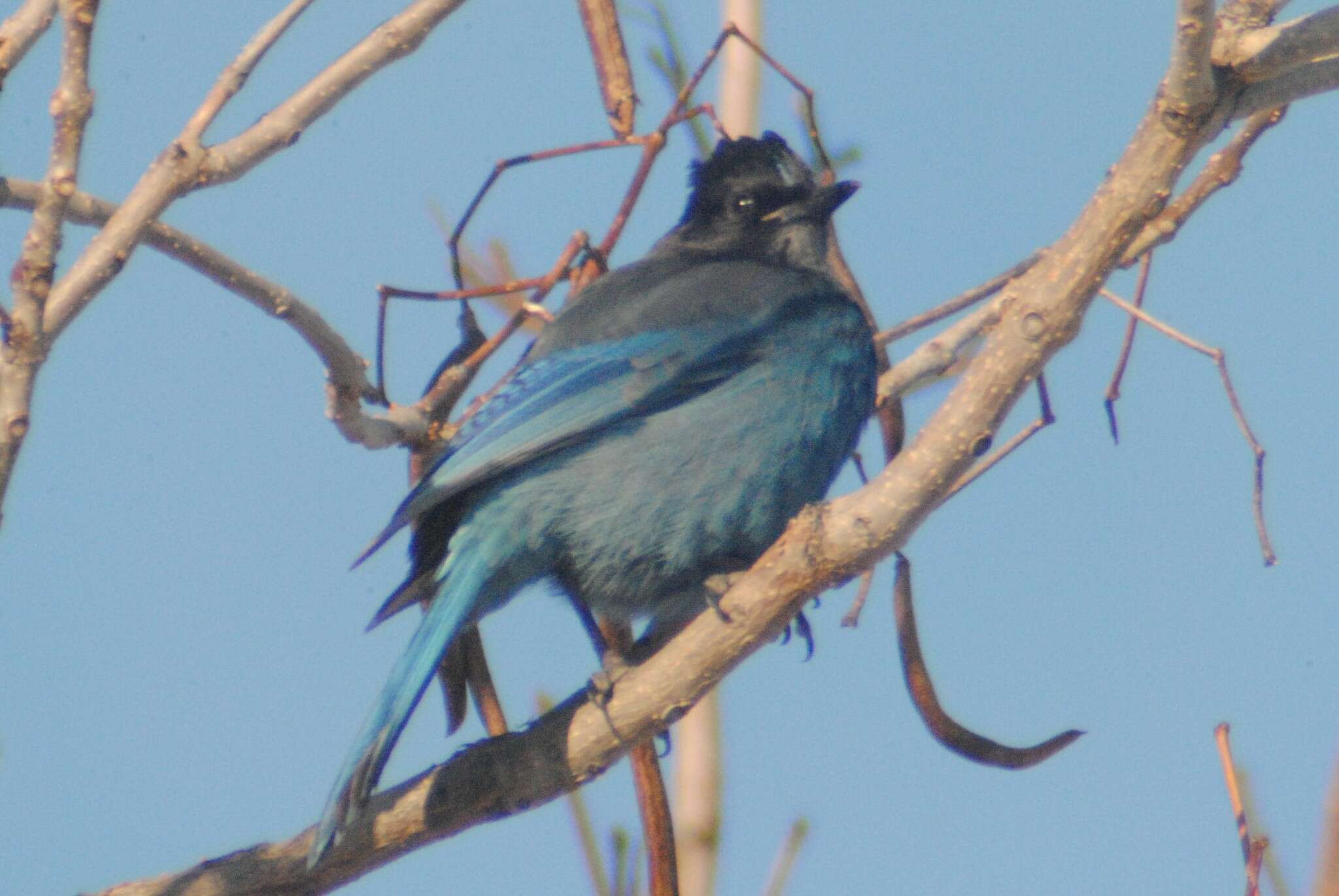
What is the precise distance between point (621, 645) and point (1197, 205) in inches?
71.4

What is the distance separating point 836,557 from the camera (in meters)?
2.94

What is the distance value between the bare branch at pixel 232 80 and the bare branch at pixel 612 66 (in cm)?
124

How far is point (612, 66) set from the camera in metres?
3.99

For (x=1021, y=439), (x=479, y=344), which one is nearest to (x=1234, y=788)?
(x=1021, y=439)

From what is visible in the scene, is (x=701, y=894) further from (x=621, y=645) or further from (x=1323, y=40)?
(x=1323, y=40)

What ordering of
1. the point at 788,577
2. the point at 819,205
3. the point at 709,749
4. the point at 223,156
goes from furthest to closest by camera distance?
the point at 819,205
the point at 709,749
the point at 788,577
the point at 223,156

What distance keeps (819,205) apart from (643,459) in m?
1.21

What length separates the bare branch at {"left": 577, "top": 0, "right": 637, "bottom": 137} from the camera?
398cm

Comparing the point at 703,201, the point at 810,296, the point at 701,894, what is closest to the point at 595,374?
the point at 810,296

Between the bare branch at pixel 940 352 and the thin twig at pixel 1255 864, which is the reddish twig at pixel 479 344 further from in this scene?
the thin twig at pixel 1255 864

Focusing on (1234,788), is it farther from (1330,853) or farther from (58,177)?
(58,177)

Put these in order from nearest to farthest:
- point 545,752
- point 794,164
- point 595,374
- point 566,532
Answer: point 545,752 → point 566,532 → point 595,374 → point 794,164

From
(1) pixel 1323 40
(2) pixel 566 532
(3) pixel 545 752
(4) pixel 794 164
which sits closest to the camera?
(1) pixel 1323 40

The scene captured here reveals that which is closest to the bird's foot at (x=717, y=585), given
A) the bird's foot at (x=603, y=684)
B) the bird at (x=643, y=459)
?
the bird at (x=643, y=459)
